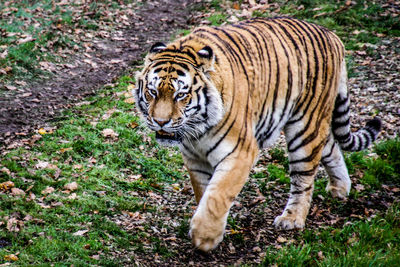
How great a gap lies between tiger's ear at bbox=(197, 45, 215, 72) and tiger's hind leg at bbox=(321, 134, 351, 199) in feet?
7.19

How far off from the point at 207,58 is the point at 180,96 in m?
0.40

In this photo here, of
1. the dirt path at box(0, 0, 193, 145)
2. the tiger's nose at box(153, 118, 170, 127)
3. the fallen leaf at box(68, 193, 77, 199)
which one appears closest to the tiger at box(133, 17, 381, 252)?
the tiger's nose at box(153, 118, 170, 127)

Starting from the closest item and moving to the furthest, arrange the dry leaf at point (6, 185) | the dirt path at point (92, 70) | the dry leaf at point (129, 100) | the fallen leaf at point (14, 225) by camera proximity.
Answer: the fallen leaf at point (14, 225) < the dry leaf at point (6, 185) < the dirt path at point (92, 70) < the dry leaf at point (129, 100)

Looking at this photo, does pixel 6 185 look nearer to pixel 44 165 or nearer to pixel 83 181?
pixel 44 165

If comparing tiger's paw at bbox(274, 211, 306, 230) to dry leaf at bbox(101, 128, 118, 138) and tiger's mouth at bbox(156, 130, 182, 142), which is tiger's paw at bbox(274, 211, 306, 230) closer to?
tiger's mouth at bbox(156, 130, 182, 142)

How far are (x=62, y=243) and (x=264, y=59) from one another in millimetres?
2575

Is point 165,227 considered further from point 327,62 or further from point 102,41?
point 102,41

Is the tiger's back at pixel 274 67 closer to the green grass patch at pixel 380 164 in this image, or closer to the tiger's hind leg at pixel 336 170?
the tiger's hind leg at pixel 336 170

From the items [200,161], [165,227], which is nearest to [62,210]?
[165,227]

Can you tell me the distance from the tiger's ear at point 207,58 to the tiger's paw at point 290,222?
1.97 m

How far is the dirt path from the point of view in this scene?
7.05 m

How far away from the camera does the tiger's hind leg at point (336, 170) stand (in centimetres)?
561

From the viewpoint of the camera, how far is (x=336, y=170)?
223 inches

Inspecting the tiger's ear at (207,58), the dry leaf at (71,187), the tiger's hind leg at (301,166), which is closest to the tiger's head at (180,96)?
the tiger's ear at (207,58)
